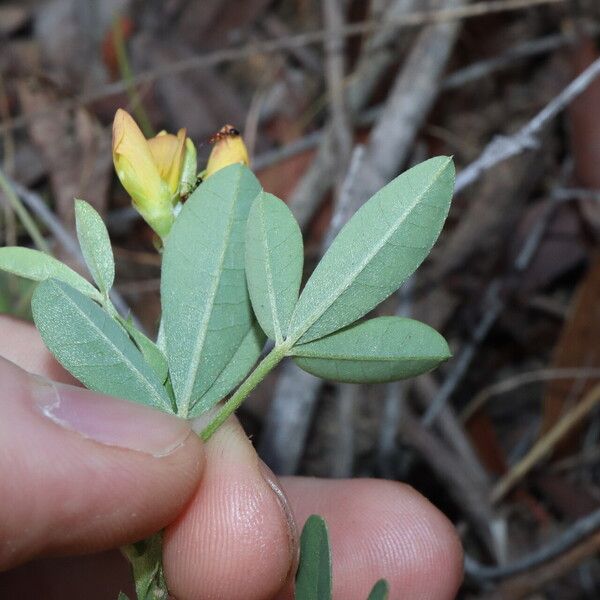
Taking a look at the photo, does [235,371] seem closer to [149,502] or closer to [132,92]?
[149,502]

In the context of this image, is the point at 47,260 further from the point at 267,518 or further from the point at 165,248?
the point at 267,518

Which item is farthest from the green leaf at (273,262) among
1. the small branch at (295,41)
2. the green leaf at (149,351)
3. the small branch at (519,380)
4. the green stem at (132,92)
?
the green stem at (132,92)

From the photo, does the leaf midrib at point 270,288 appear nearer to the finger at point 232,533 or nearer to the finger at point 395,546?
the finger at point 232,533

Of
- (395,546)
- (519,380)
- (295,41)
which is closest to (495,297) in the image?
(519,380)

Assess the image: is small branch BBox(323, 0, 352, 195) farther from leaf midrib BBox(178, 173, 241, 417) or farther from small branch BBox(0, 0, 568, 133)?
leaf midrib BBox(178, 173, 241, 417)

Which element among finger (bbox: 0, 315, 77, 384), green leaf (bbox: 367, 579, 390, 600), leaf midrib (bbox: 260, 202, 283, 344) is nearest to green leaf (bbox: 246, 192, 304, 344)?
leaf midrib (bbox: 260, 202, 283, 344)
